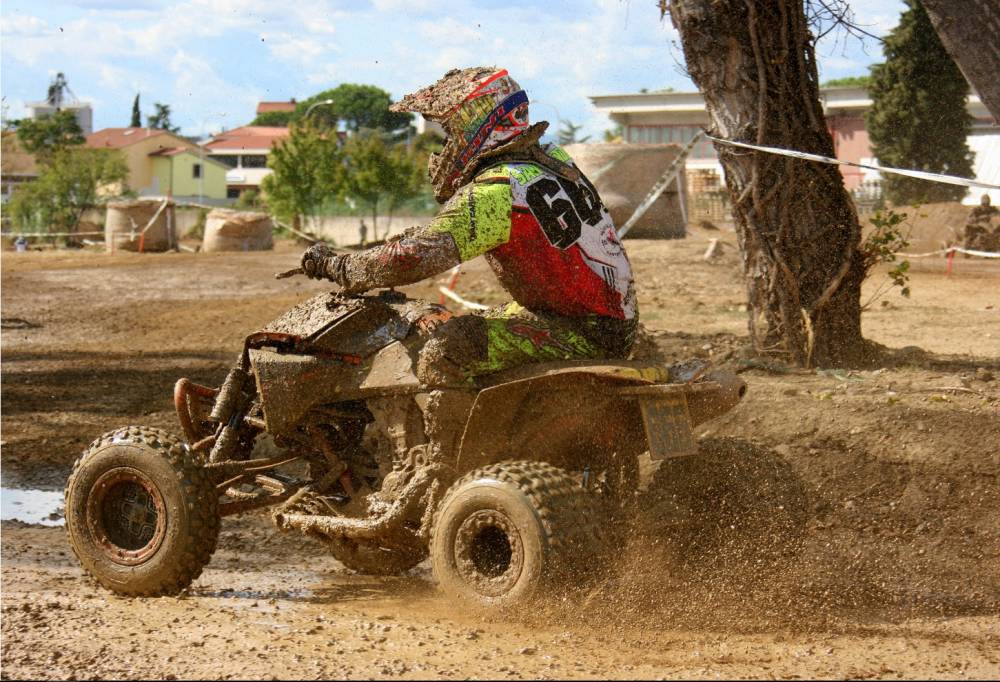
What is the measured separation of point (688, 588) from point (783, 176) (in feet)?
14.9

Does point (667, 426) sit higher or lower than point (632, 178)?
lower

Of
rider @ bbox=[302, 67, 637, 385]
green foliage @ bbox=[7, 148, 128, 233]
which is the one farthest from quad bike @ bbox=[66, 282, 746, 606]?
green foliage @ bbox=[7, 148, 128, 233]

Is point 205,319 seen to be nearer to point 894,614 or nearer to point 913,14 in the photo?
point 894,614

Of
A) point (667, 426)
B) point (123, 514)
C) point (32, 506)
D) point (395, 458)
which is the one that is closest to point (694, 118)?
point (32, 506)

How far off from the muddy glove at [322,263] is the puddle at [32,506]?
304cm

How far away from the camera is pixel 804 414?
7.90m

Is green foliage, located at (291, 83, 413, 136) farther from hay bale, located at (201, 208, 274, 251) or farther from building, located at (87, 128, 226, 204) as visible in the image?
hay bale, located at (201, 208, 274, 251)

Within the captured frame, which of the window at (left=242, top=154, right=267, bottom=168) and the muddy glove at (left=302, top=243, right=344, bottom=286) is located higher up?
the window at (left=242, top=154, right=267, bottom=168)

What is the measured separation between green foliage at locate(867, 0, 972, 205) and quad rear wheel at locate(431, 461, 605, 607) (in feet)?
102

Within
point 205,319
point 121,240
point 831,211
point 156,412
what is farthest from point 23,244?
point 831,211

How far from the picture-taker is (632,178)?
78.2 feet

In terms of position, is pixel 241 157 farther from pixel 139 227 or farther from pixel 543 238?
pixel 543 238

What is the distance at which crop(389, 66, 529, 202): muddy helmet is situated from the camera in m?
5.60

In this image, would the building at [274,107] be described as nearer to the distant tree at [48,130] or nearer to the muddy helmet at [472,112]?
the distant tree at [48,130]
